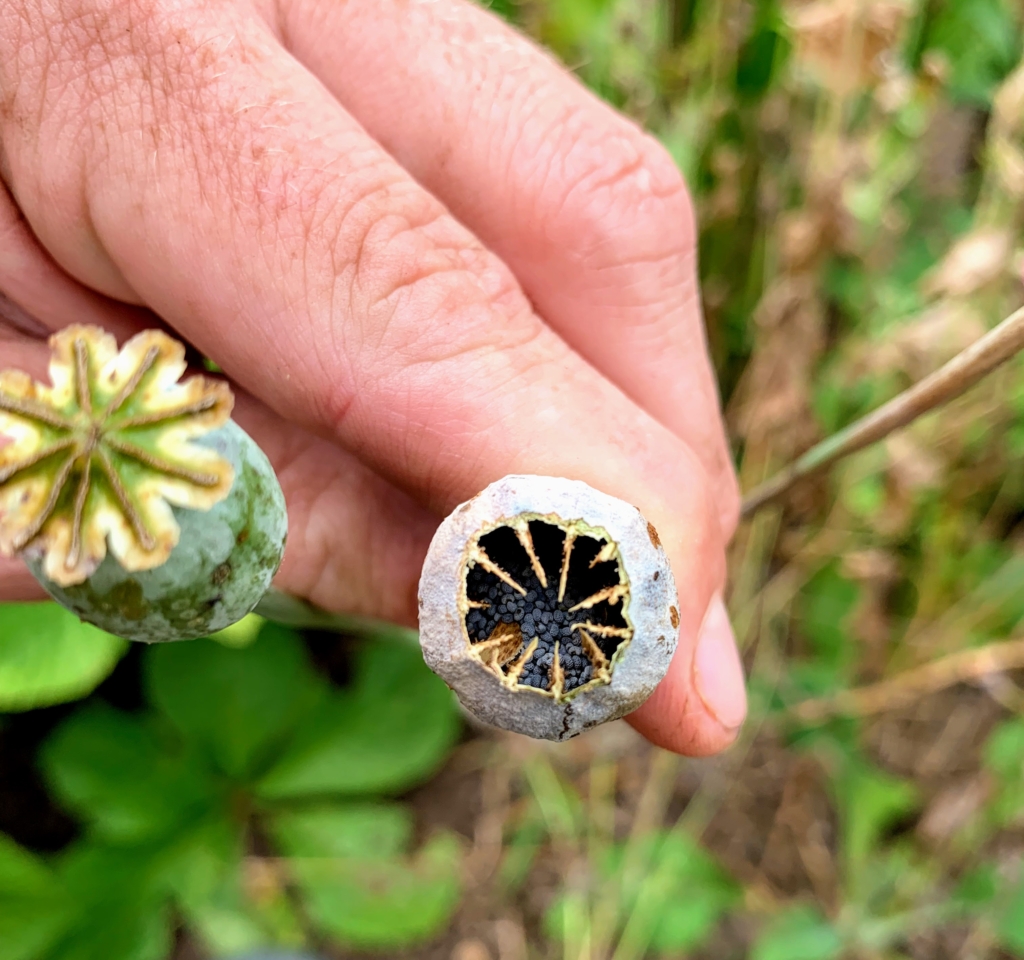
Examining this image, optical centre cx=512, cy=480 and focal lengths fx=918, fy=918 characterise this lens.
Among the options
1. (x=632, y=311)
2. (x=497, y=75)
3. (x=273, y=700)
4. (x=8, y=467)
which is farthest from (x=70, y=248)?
(x=273, y=700)

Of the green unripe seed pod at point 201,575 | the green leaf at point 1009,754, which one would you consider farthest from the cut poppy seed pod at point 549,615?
the green leaf at point 1009,754

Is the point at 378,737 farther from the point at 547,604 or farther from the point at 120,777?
the point at 547,604

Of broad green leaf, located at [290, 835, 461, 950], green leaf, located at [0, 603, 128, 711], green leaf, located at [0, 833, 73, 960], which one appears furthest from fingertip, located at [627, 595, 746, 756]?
green leaf, located at [0, 833, 73, 960]

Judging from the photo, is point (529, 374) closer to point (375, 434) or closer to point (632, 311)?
point (375, 434)

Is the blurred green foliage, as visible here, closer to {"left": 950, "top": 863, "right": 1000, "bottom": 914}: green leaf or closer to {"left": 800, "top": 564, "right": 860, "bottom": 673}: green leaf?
{"left": 800, "top": 564, "right": 860, "bottom": 673}: green leaf

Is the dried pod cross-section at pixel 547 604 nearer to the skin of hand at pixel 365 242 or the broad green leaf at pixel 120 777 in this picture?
the skin of hand at pixel 365 242

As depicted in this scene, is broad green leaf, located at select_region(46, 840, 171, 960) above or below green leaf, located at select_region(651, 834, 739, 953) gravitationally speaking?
below

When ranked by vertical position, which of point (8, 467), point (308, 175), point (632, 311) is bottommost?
point (632, 311)
